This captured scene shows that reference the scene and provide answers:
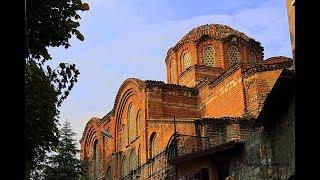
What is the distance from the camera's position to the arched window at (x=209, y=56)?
1264 inches

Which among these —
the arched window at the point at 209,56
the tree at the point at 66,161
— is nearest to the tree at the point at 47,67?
the tree at the point at 66,161

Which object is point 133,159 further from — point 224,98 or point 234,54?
point 234,54

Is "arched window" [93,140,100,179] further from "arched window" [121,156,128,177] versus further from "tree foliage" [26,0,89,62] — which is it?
"tree foliage" [26,0,89,62]

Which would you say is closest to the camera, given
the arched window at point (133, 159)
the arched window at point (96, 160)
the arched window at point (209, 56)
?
the arched window at point (133, 159)

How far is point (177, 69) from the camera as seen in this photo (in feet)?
109

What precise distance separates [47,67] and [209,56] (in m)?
25.5

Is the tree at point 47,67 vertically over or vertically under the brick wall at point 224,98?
under

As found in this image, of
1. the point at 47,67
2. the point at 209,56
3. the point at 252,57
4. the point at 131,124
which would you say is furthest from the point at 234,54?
the point at 47,67

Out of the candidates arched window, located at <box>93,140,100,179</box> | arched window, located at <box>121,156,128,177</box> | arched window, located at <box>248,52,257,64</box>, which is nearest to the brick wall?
arched window, located at <box>248,52,257,64</box>

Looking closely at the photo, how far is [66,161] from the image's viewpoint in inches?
973

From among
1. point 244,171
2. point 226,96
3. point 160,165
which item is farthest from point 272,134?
point 226,96

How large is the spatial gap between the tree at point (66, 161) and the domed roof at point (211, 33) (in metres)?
11.2

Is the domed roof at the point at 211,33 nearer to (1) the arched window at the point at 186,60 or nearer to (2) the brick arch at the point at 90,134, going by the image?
(1) the arched window at the point at 186,60

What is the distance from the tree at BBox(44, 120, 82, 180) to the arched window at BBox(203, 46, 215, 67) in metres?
10.9
